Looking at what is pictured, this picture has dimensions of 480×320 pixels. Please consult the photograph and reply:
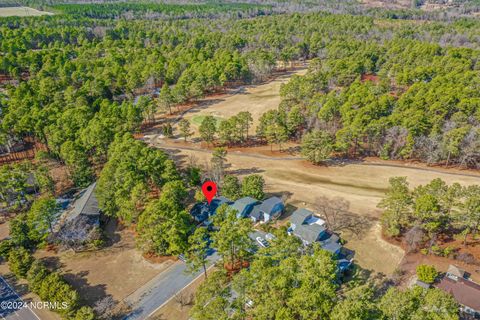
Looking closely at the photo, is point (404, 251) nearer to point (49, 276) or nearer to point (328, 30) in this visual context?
point (49, 276)

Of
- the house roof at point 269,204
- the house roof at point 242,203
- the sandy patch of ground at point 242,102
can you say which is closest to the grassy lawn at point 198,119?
the sandy patch of ground at point 242,102

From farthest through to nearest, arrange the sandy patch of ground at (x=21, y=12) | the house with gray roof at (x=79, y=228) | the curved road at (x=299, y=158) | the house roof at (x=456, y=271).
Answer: the sandy patch of ground at (x=21, y=12), the curved road at (x=299, y=158), the house with gray roof at (x=79, y=228), the house roof at (x=456, y=271)

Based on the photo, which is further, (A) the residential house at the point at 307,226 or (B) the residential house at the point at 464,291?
(A) the residential house at the point at 307,226

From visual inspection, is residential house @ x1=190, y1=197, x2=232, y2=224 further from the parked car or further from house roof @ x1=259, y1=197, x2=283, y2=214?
the parked car

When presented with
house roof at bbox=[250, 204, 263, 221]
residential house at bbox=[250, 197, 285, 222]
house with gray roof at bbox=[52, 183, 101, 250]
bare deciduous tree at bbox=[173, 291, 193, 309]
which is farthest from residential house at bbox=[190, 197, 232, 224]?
house with gray roof at bbox=[52, 183, 101, 250]

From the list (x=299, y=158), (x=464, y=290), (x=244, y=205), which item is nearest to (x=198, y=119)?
(x=299, y=158)

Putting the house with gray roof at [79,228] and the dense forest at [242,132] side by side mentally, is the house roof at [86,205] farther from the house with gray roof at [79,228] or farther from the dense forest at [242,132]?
the dense forest at [242,132]

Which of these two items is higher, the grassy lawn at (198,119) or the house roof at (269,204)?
the grassy lawn at (198,119)
